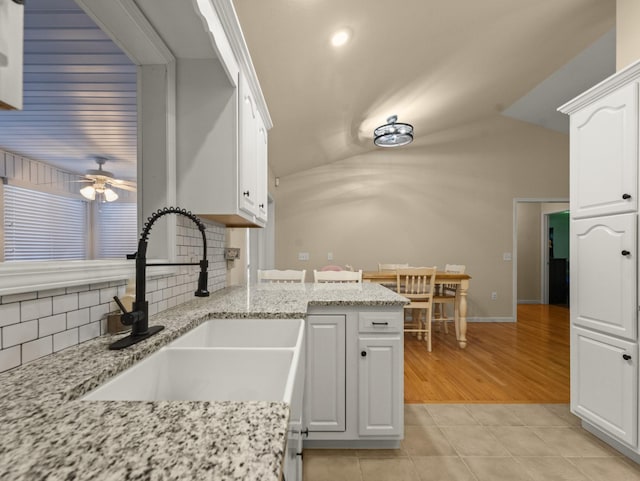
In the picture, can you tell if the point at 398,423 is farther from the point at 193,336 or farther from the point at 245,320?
the point at 193,336

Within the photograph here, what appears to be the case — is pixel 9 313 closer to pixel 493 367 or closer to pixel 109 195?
pixel 109 195

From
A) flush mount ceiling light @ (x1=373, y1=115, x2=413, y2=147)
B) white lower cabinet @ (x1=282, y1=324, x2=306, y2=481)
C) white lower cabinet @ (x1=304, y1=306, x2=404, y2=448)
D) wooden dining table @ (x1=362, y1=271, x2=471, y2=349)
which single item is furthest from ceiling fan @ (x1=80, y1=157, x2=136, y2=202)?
flush mount ceiling light @ (x1=373, y1=115, x2=413, y2=147)

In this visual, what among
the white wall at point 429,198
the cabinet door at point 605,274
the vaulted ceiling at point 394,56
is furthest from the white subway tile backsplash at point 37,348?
the white wall at point 429,198

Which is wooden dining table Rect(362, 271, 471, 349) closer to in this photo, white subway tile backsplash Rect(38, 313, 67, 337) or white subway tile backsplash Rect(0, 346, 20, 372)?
white subway tile backsplash Rect(38, 313, 67, 337)

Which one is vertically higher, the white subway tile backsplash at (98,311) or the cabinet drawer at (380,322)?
the white subway tile backsplash at (98,311)

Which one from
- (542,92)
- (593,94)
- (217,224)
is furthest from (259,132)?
(542,92)

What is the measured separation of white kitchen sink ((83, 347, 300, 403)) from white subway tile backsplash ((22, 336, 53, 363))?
243mm

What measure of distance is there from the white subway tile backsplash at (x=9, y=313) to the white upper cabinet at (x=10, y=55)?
504mm

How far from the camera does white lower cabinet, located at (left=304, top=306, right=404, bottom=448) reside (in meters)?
1.69

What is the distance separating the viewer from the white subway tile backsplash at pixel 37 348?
29.9 inches

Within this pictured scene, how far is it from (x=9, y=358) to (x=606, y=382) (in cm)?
259

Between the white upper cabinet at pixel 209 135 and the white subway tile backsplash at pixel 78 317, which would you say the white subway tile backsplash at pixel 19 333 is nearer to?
the white subway tile backsplash at pixel 78 317

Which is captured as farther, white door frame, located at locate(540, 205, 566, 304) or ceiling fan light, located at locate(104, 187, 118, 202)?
white door frame, located at locate(540, 205, 566, 304)

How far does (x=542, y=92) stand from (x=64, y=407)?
221 inches
